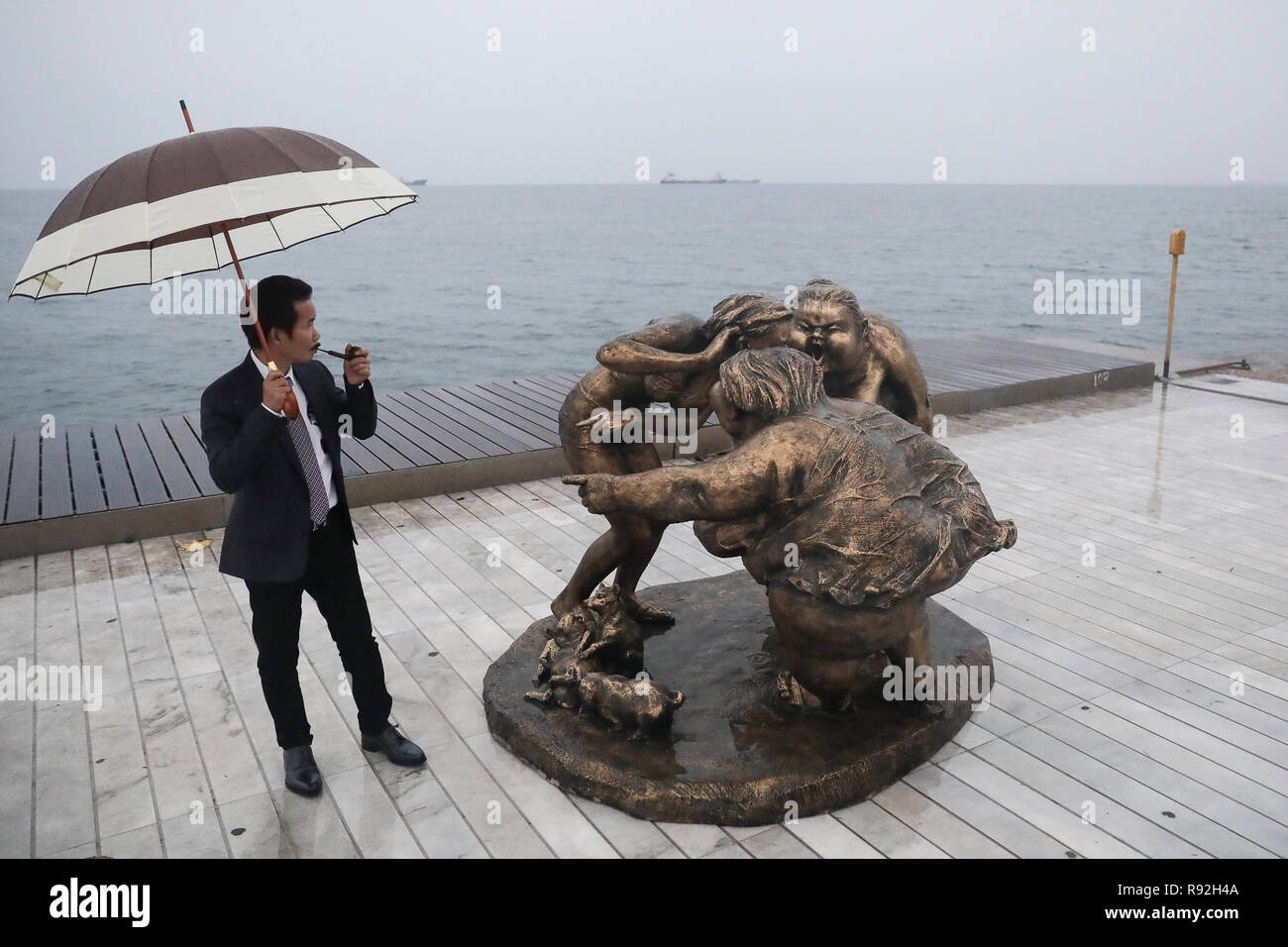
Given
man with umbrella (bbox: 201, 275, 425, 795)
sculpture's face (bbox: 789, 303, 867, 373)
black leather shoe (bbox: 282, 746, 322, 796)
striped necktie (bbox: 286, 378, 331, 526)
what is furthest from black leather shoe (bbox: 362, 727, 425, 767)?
sculpture's face (bbox: 789, 303, 867, 373)

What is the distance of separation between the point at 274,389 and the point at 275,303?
12.2 inches

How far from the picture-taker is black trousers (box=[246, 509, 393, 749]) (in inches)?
139

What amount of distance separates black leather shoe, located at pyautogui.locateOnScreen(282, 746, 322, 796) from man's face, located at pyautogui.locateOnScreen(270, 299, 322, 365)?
1.34 m

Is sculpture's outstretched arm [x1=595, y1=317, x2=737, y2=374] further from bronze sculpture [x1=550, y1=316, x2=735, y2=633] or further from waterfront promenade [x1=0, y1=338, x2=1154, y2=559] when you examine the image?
waterfront promenade [x1=0, y1=338, x2=1154, y2=559]

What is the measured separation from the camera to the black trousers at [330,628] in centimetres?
354

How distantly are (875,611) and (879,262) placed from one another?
1583 inches

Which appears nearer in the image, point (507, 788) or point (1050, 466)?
point (507, 788)

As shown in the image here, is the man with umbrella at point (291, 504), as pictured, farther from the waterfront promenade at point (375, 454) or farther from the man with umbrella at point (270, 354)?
the waterfront promenade at point (375, 454)

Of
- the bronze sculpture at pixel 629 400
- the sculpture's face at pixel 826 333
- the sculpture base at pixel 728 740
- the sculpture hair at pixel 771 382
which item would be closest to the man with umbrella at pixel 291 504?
the sculpture base at pixel 728 740

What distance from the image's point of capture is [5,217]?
225ft

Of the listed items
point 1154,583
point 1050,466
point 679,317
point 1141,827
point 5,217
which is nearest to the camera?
point 1141,827

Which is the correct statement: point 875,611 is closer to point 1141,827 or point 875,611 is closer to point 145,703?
point 1141,827
